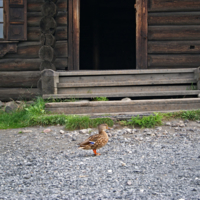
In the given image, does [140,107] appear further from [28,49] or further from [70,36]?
[28,49]

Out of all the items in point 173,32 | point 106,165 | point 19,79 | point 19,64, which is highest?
point 173,32

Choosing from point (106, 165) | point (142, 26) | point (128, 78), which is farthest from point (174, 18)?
point (106, 165)

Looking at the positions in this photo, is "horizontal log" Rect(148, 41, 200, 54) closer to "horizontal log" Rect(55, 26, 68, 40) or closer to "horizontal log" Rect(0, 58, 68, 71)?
"horizontal log" Rect(55, 26, 68, 40)

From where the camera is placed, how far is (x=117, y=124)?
18.6 ft

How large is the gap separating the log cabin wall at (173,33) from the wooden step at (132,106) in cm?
200

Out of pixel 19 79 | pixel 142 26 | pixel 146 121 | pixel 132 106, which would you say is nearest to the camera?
pixel 146 121

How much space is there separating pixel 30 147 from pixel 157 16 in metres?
4.91

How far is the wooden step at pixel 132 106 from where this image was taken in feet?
19.9

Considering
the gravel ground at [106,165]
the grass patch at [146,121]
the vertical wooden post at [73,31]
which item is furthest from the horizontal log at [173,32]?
the gravel ground at [106,165]

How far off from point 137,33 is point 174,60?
119cm

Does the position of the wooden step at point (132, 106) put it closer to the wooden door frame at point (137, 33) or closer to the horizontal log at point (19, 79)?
the wooden door frame at point (137, 33)

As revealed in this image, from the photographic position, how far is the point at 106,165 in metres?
3.53

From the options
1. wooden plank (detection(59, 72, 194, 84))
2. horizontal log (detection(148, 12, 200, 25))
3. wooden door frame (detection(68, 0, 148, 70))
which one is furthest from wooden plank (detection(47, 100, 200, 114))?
horizontal log (detection(148, 12, 200, 25))

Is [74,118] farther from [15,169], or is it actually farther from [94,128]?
[15,169]
